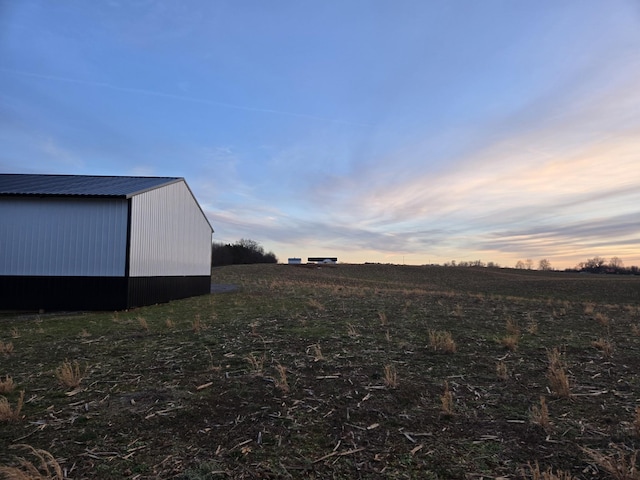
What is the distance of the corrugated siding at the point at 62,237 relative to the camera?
16.6m

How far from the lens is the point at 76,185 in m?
18.9

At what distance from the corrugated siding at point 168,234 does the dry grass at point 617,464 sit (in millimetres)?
16801

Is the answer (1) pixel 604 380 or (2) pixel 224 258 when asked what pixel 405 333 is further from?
(2) pixel 224 258

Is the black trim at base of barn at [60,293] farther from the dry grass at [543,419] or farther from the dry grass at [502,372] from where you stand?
the dry grass at [543,419]

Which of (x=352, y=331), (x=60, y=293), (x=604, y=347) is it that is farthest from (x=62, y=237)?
(x=604, y=347)

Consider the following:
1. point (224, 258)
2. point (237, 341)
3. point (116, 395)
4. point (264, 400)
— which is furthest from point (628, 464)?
point (224, 258)

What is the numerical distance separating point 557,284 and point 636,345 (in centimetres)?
4735

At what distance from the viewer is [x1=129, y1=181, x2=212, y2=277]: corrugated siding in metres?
17.7

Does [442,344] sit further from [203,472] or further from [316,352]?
[203,472]

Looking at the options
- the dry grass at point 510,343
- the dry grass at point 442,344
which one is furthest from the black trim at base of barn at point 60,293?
the dry grass at point 510,343

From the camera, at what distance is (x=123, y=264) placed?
54.9ft

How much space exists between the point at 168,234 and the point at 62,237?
17.4 feet

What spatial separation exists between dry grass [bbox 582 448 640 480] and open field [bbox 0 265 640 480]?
0.02 metres

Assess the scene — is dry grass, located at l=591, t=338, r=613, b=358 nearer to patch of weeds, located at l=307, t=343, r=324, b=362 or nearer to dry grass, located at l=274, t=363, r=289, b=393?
patch of weeds, located at l=307, t=343, r=324, b=362
